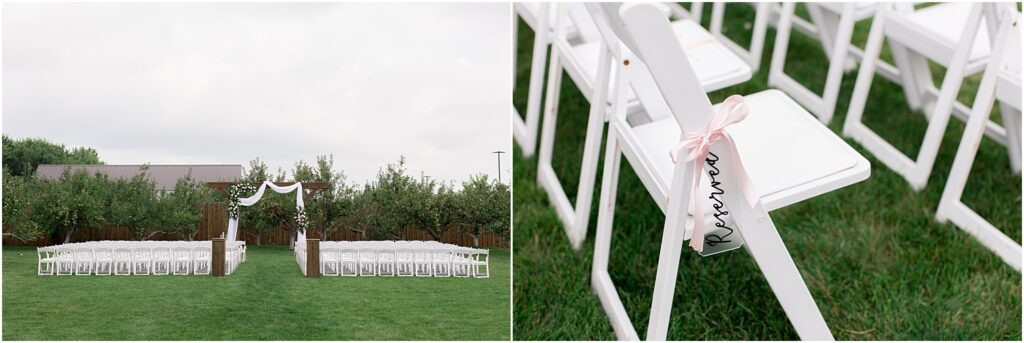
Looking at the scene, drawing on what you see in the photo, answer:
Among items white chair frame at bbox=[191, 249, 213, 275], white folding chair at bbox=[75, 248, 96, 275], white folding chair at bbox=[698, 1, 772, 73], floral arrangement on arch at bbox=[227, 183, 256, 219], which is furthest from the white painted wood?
white folding chair at bbox=[75, 248, 96, 275]

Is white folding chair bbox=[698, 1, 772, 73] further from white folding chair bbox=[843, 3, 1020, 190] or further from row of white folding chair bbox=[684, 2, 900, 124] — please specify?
white folding chair bbox=[843, 3, 1020, 190]

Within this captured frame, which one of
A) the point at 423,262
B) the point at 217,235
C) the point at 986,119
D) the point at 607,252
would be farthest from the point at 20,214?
the point at 986,119

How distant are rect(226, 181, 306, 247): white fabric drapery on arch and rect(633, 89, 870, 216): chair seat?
0.81 m

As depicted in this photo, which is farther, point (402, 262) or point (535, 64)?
point (535, 64)

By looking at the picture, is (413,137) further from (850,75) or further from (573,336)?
(850,75)

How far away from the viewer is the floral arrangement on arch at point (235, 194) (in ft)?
7.01

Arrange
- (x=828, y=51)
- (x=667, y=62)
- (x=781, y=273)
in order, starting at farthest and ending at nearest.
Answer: (x=828, y=51)
(x=781, y=273)
(x=667, y=62)

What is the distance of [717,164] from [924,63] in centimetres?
207

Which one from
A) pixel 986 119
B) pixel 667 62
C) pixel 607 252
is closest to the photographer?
pixel 667 62

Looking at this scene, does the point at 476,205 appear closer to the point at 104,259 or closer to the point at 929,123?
the point at 104,259

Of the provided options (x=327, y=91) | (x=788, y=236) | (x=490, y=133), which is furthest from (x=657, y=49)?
(x=788, y=236)

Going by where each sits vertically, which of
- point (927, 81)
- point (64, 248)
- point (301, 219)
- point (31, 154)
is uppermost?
point (927, 81)

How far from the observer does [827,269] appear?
2430 mm

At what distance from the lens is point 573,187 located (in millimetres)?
2814
